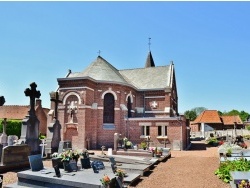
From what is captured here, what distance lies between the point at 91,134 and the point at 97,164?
1473 cm

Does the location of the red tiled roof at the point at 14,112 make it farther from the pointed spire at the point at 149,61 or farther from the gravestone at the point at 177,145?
the gravestone at the point at 177,145

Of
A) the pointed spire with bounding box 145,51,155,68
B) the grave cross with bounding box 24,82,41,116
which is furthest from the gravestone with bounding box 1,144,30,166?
the pointed spire with bounding box 145,51,155,68

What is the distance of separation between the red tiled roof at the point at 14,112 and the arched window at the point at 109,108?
1821cm

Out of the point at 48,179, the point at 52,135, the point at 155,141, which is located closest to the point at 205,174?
the point at 48,179

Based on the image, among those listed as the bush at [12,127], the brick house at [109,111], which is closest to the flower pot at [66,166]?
the brick house at [109,111]

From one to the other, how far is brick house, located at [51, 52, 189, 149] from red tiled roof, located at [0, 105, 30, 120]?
55.4 ft

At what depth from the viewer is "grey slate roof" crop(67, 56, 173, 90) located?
90.3 ft

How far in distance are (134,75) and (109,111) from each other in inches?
349

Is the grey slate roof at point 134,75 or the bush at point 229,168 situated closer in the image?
the bush at point 229,168

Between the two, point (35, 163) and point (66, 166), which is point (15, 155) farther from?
point (66, 166)

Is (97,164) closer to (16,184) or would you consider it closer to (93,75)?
(16,184)

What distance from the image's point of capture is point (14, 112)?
40.0 m

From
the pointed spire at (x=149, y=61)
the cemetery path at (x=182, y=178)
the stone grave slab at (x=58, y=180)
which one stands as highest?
the pointed spire at (x=149, y=61)

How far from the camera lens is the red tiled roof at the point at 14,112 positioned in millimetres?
39250
